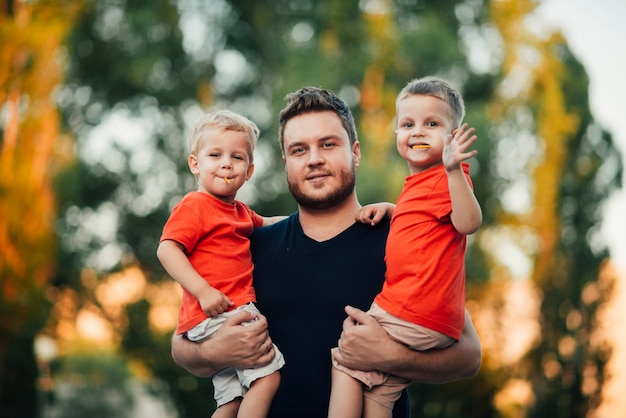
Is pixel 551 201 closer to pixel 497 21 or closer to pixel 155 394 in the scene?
pixel 497 21

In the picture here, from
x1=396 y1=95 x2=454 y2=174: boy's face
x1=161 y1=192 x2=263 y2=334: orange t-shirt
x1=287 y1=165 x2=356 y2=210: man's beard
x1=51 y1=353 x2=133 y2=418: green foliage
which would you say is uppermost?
x1=396 y1=95 x2=454 y2=174: boy's face

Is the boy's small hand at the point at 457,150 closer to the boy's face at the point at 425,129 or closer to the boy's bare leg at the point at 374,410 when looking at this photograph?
the boy's face at the point at 425,129

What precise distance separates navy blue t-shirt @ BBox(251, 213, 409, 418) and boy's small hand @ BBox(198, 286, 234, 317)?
0.78 feet

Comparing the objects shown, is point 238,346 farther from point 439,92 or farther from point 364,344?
point 439,92

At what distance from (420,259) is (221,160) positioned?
85cm

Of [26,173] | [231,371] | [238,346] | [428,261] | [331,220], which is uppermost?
[26,173]

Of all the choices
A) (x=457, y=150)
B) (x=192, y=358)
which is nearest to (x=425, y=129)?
(x=457, y=150)

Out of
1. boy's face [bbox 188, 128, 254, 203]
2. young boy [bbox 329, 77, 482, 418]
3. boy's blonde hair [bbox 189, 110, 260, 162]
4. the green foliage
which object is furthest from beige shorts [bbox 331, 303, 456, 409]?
the green foliage

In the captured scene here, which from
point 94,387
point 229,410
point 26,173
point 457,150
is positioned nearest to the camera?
point 457,150

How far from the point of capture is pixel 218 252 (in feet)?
9.45

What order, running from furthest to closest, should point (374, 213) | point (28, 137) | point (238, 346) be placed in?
1. point (28, 137)
2. point (374, 213)
3. point (238, 346)

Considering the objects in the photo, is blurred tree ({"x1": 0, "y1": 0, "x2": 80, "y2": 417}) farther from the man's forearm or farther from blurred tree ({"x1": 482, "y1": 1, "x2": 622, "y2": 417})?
the man's forearm

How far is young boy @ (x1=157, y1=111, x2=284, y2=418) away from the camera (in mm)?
2783

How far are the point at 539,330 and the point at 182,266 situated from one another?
9.61 metres
